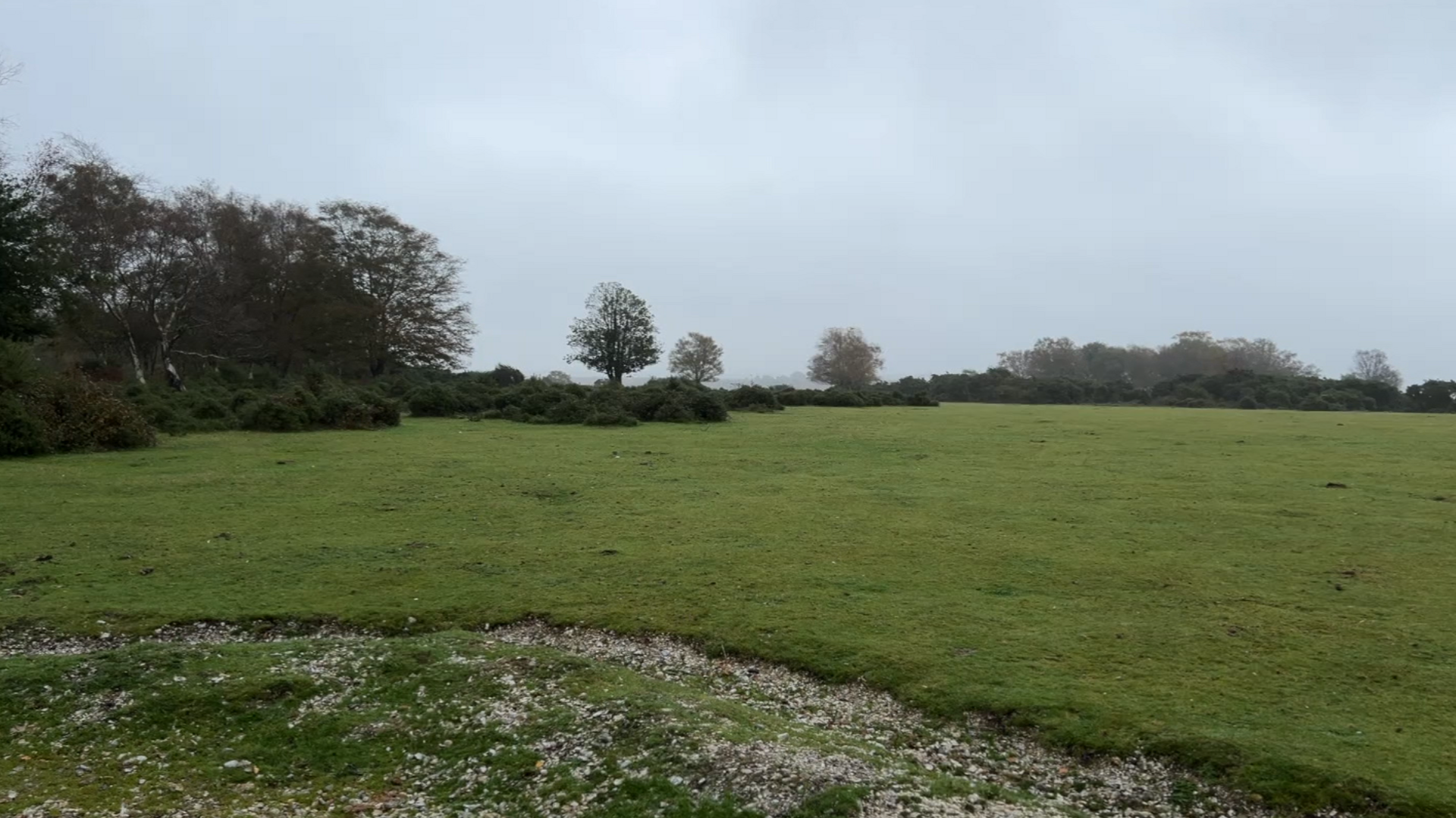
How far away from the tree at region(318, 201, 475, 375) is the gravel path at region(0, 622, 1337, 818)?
4835 cm

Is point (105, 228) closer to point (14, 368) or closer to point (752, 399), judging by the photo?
point (14, 368)

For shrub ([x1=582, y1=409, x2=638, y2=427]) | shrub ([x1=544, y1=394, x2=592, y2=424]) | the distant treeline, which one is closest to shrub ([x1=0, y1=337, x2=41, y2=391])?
shrub ([x1=544, y1=394, x2=592, y2=424])

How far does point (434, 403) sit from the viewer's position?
38781 mm

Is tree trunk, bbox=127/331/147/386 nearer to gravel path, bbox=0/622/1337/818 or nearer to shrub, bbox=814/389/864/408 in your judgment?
shrub, bbox=814/389/864/408

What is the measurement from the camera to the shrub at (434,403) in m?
38.8

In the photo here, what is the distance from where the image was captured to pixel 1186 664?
25.6 ft

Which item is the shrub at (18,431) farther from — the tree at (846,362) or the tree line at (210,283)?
the tree at (846,362)

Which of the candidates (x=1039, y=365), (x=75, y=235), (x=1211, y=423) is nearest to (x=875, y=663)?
(x=1211, y=423)

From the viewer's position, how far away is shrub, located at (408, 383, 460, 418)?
38.8 meters

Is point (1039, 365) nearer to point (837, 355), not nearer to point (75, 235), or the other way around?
point (837, 355)

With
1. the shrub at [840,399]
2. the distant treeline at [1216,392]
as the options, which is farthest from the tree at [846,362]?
the shrub at [840,399]

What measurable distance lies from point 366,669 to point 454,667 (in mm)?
772

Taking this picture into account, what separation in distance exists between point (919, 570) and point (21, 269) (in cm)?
3227

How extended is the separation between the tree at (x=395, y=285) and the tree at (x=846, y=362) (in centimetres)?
4616
